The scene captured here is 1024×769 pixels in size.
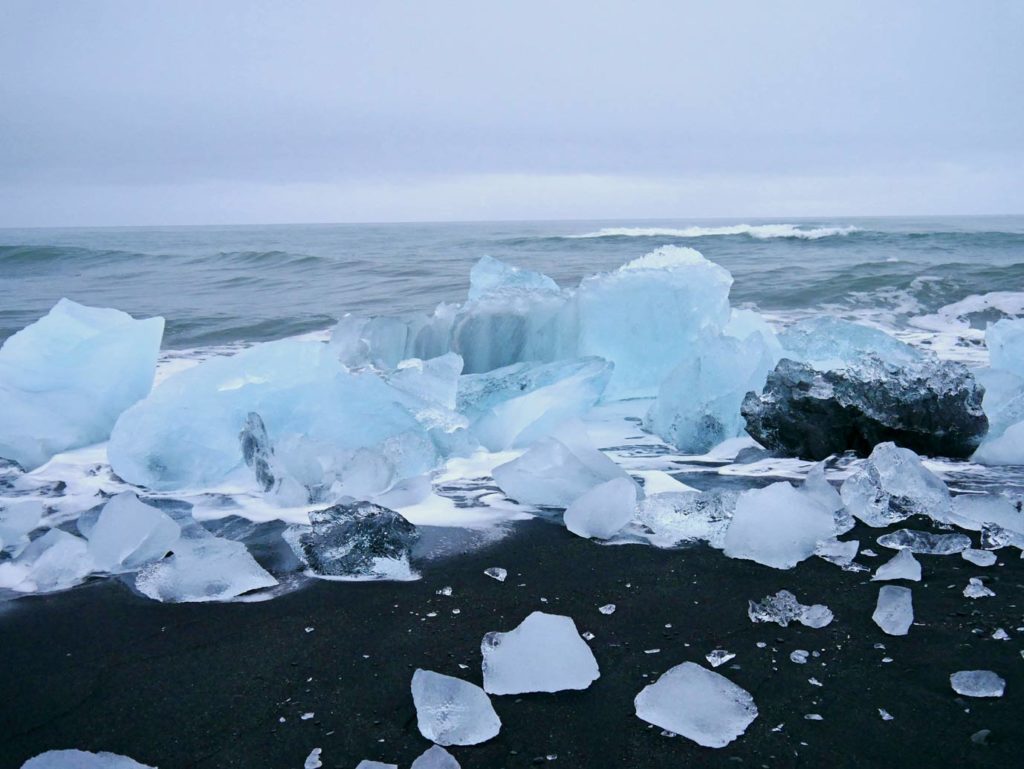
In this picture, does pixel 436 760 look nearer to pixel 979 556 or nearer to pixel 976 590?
pixel 976 590

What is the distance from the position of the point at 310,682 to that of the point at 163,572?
752mm

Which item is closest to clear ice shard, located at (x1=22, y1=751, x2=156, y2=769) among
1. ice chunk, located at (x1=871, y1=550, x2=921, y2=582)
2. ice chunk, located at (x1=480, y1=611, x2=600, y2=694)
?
ice chunk, located at (x1=480, y1=611, x2=600, y2=694)

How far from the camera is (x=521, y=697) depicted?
5.27ft

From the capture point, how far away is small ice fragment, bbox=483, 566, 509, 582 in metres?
2.21

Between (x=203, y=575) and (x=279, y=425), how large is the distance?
1.44 meters

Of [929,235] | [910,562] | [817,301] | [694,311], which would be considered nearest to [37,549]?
[910,562]

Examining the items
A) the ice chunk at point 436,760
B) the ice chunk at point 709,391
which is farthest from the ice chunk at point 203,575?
the ice chunk at point 709,391

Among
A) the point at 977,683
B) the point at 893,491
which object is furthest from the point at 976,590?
the point at 893,491

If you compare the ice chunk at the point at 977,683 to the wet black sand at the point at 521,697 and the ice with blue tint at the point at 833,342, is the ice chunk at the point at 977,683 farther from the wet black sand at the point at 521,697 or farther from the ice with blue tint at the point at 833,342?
the ice with blue tint at the point at 833,342

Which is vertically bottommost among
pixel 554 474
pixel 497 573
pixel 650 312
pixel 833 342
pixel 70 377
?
pixel 497 573

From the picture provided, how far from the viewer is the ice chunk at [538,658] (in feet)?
5.36

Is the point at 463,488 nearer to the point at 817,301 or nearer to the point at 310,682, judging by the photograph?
the point at 310,682

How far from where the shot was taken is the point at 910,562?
6.91 feet

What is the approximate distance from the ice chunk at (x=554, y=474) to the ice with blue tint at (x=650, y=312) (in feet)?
6.30
